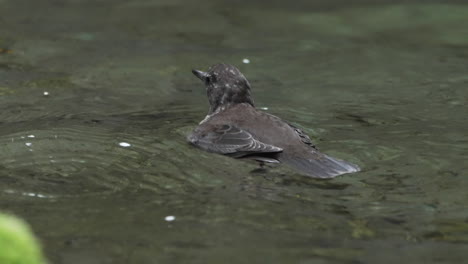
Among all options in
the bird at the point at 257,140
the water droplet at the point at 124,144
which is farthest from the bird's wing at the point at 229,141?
the water droplet at the point at 124,144

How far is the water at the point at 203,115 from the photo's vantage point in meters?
5.31

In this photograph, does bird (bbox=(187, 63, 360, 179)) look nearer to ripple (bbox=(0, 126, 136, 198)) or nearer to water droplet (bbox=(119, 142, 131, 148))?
water droplet (bbox=(119, 142, 131, 148))

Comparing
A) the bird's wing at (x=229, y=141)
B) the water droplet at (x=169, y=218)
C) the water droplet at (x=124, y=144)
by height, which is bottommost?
the water droplet at (x=124, y=144)

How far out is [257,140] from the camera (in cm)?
755

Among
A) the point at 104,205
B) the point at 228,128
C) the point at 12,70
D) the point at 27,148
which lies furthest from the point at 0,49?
the point at 104,205

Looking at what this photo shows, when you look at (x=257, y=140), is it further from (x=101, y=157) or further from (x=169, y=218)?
(x=169, y=218)

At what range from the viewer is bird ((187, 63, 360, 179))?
700 cm

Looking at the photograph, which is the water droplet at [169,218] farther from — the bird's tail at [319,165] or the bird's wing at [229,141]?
the bird's wing at [229,141]

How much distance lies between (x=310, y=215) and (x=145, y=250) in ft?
4.58

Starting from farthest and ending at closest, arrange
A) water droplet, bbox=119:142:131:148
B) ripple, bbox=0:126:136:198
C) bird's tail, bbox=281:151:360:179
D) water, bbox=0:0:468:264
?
water droplet, bbox=119:142:131:148 < bird's tail, bbox=281:151:360:179 < ripple, bbox=0:126:136:198 < water, bbox=0:0:468:264

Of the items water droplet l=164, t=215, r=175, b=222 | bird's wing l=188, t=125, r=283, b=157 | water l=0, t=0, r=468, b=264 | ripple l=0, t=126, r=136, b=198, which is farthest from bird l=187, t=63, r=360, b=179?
water droplet l=164, t=215, r=175, b=222

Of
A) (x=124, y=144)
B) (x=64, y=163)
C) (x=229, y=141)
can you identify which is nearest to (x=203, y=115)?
(x=124, y=144)

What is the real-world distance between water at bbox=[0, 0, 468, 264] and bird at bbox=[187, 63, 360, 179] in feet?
0.51

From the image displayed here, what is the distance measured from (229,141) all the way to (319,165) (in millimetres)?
1058
